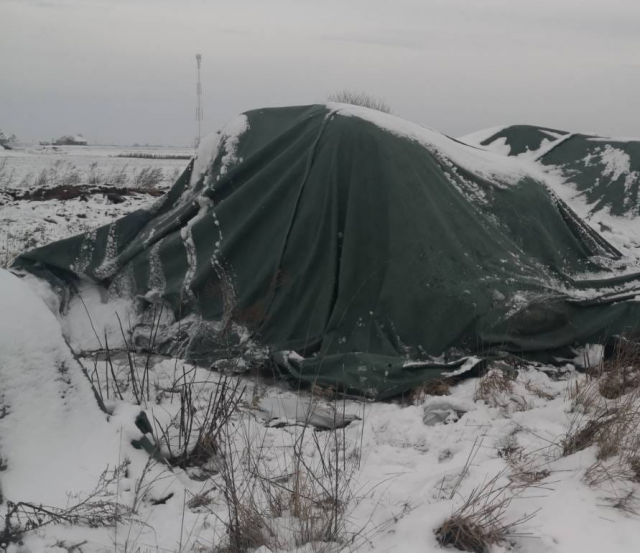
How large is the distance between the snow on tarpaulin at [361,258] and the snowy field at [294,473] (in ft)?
2.21

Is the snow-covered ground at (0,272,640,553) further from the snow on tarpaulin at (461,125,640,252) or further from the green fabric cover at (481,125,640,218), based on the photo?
the green fabric cover at (481,125,640,218)

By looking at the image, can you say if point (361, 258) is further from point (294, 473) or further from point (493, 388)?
point (294, 473)

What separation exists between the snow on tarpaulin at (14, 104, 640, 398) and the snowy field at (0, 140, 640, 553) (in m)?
0.67

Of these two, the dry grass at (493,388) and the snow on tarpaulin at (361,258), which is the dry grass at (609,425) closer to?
the dry grass at (493,388)

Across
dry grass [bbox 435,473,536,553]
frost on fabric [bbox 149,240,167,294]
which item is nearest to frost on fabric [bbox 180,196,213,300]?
frost on fabric [bbox 149,240,167,294]

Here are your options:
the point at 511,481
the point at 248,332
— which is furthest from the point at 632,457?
the point at 248,332

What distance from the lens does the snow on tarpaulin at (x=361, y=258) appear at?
155 inches

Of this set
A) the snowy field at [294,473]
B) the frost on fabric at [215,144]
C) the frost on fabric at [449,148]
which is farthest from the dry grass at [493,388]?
the frost on fabric at [215,144]

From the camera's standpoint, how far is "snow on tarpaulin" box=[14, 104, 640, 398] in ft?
12.9

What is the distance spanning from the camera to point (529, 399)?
3408 millimetres

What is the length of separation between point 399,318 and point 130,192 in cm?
799

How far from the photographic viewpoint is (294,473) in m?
2.43

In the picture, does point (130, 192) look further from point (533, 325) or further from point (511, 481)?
point (511, 481)

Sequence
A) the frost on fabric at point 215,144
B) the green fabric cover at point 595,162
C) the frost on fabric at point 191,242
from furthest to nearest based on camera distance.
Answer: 1. the green fabric cover at point 595,162
2. the frost on fabric at point 215,144
3. the frost on fabric at point 191,242
